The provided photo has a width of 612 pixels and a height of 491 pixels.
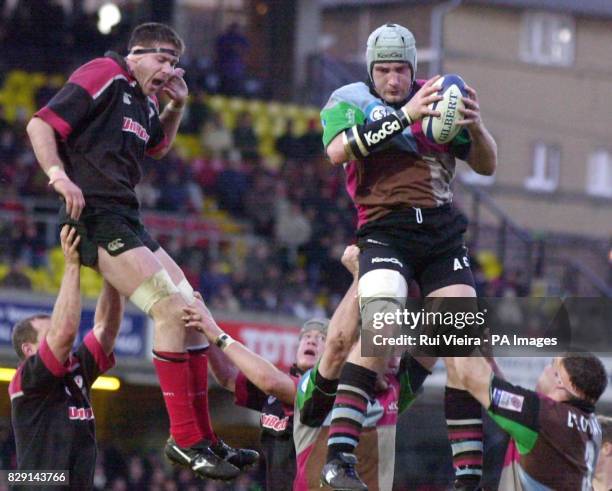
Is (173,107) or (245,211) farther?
(245,211)

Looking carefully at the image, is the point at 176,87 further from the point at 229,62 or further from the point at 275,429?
the point at 229,62

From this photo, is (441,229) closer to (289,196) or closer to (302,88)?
(289,196)

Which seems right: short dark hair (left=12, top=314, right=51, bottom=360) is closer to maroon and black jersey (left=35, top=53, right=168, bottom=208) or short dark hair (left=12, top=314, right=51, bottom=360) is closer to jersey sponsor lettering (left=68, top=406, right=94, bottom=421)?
jersey sponsor lettering (left=68, top=406, right=94, bottom=421)

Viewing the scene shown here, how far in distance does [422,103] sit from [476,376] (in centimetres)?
108

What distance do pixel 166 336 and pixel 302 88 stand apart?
12495mm

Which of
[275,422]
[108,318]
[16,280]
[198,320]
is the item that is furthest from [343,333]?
[16,280]

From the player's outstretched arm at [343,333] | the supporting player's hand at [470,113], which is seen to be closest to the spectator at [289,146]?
the player's outstretched arm at [343,333]

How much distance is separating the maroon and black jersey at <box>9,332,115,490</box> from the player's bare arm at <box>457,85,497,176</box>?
1.93m

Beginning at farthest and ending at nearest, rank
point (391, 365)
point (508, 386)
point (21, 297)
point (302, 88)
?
point (302, 88), point (21, 297), point (391, 365), point (508, 386)

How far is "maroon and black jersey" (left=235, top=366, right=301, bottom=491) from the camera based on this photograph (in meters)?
6.58

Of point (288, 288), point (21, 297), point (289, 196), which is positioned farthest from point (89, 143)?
point (289, 196)

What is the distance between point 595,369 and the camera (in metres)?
5.60

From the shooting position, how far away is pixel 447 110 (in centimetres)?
558

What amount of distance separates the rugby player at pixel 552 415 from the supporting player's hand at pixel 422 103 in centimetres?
98
